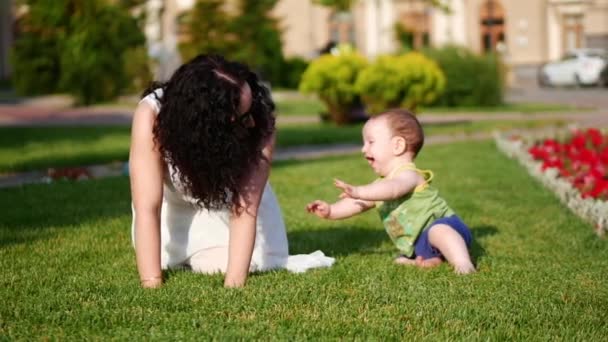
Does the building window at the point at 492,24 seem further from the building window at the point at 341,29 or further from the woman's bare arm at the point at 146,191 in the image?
the woman's bare arm at the point at 146,191

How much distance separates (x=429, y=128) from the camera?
1942cm

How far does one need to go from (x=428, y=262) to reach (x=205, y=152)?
60.4 inches

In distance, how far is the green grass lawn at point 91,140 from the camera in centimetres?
1270

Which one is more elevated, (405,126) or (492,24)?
(405,126)

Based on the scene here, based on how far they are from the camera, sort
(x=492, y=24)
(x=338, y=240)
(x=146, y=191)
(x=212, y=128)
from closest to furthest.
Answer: (x=212, y=128) → (x=146, y=191) → (x=338, y=240) → (x=492, y=24)

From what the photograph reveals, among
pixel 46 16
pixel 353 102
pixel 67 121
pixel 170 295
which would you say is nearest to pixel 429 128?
pixel 353 102

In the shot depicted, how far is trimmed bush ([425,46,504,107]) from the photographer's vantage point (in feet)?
92.5

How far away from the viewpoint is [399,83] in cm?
1947

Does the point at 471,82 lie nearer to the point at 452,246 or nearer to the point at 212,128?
the point at 452,246

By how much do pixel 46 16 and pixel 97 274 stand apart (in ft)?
79.5

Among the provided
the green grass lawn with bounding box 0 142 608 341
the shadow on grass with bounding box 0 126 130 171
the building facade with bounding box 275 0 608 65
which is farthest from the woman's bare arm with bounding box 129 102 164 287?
the building facade with bounding box 275 0 608 65

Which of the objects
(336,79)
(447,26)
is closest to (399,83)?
(336,79)

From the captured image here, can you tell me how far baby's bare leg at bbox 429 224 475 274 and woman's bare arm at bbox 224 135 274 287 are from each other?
1.13 metres

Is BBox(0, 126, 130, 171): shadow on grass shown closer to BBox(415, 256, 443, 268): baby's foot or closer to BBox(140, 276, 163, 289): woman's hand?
BBox(415, 256, 443, 268): baby's foot
